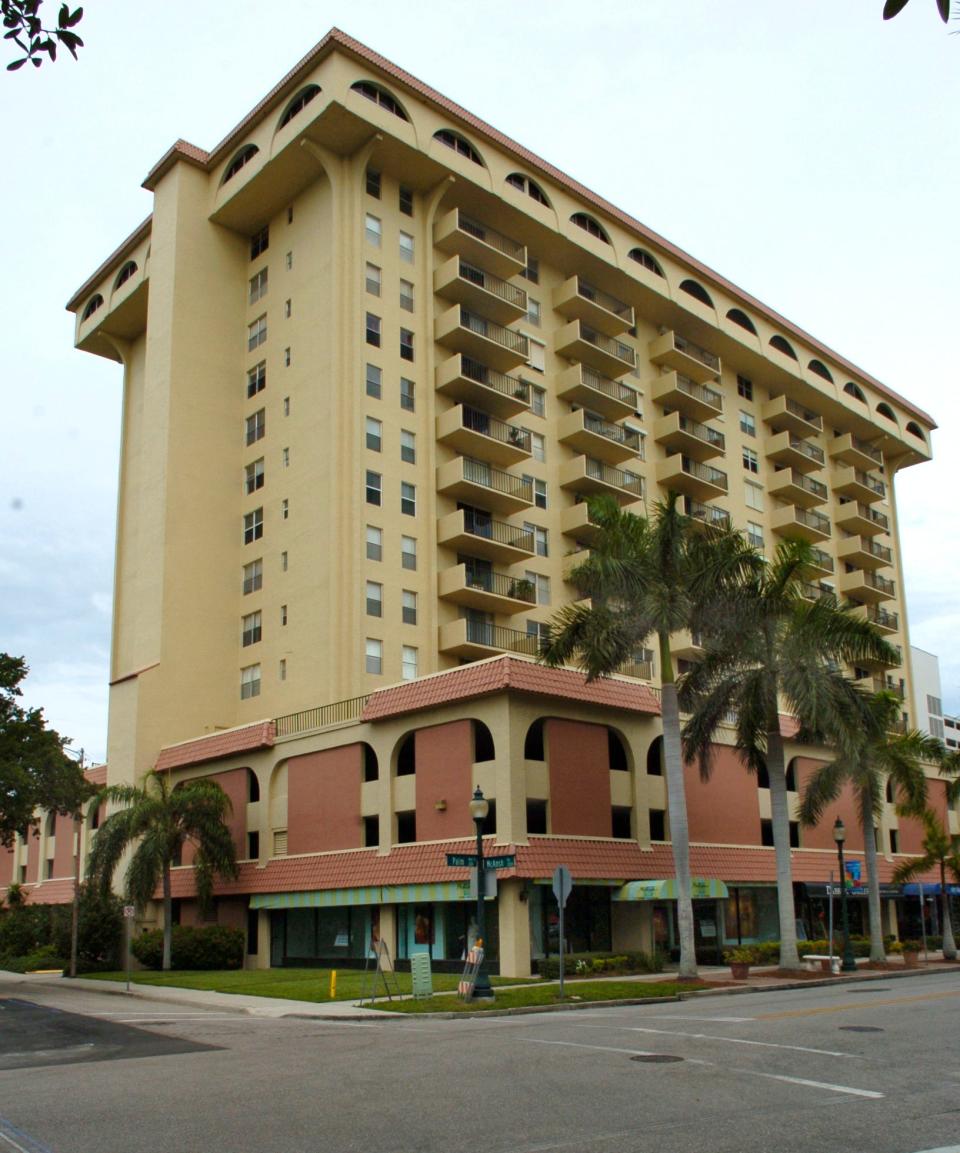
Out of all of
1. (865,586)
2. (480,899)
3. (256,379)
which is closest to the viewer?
(480,899)

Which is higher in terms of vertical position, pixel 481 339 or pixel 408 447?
pixel 481 339

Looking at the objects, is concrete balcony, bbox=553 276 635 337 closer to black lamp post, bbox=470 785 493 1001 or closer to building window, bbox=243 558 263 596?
building window, bbox=243 558 263 596

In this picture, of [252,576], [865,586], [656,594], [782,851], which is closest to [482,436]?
[252,576]

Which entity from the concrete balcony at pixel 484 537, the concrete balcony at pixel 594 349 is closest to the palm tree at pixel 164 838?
the concrete balcony at pixel 484 537

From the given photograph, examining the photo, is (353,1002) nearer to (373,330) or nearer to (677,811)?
(677,811)

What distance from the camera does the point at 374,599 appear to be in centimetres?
4625

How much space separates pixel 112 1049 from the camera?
61.1 feet

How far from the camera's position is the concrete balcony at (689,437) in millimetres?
61219

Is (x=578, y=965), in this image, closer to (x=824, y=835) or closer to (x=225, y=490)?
(x=824, y=835)

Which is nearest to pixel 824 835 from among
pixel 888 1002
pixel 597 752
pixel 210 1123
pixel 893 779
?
pixel 893 779

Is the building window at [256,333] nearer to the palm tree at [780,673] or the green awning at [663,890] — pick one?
A: the palm tree at [780,673]

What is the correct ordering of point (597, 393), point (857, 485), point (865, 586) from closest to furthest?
point (597, 393), point (865, 586), point (857, 485)

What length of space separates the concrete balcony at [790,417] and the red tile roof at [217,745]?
39.5m

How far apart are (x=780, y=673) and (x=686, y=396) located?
30.4 meters
